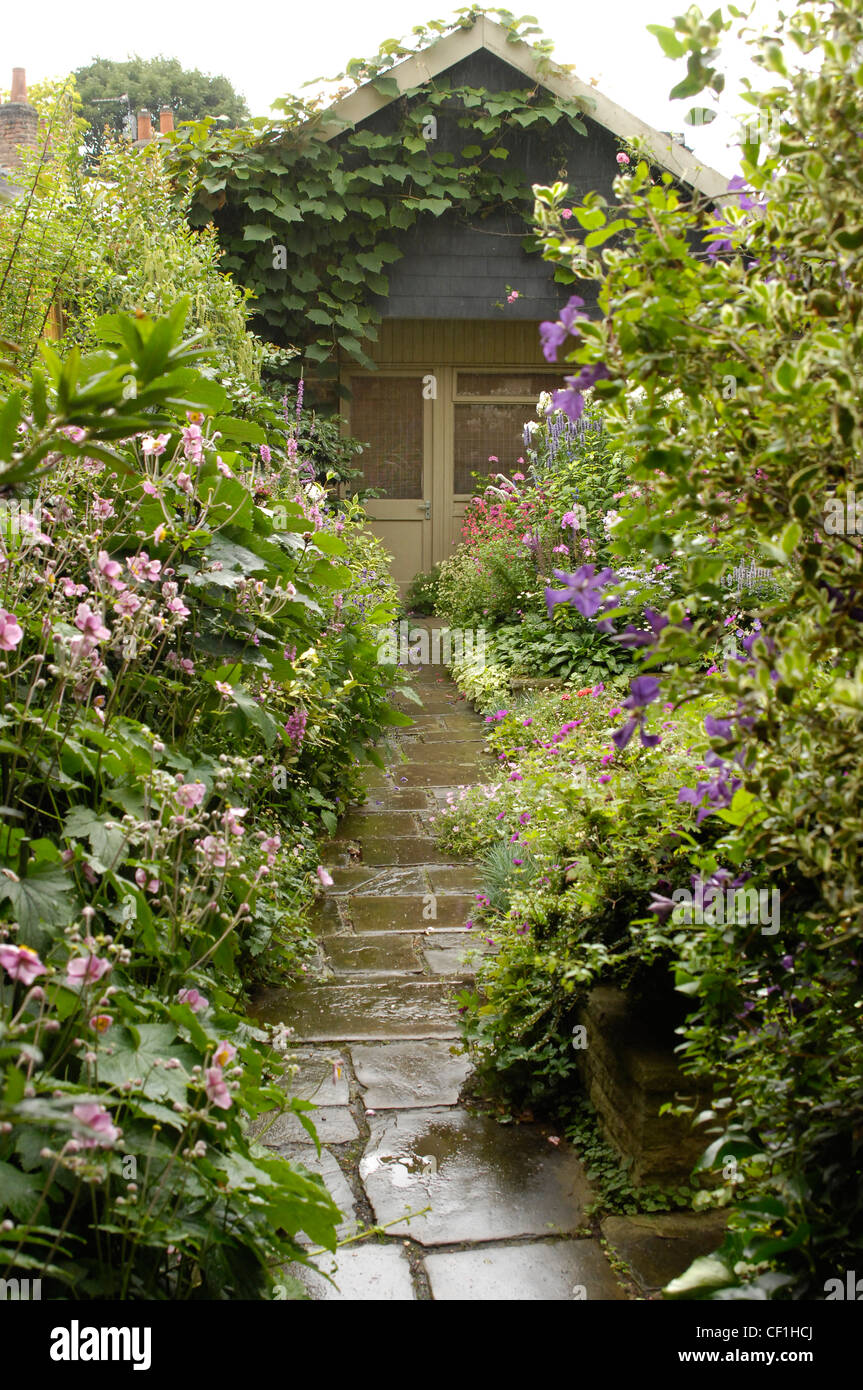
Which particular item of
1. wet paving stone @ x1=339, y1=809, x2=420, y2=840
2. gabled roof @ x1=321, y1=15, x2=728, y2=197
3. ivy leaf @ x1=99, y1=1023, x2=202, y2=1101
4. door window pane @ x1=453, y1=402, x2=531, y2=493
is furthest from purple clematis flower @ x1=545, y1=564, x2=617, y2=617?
door window pane @ x1=453, y1=402, x2=531, y2=493

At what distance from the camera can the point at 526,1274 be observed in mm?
1908

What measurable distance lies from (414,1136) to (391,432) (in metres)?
8.44

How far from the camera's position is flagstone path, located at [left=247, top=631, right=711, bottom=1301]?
191 cm

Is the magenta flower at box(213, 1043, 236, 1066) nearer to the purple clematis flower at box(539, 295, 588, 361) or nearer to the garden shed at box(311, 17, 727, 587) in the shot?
the purple clematis flower at box(539, 295, 588, 361)

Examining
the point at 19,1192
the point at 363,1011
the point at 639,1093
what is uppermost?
the point at 19,1192

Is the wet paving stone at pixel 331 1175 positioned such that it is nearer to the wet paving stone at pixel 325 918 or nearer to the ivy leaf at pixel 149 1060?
the ivy leaf at pixel 149 1060

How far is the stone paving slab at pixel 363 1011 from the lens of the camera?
2822 mm

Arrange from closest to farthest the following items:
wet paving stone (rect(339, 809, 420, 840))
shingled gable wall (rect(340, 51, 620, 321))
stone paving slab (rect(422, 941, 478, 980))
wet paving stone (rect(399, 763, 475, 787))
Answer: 1. stone paving slab (rect(422, 941, 478, 980))
2. wet paving stone (rect(339, 809, 420, 840))
3. wet paving stone (rect(399, 763, 475, 787))
4. shingled gable wall (rect(340, 51, 620, 321))

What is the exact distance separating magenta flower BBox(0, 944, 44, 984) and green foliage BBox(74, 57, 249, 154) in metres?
36.4

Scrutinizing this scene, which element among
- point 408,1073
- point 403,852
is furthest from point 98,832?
point 403,852

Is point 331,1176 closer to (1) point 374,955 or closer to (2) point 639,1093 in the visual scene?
(2) point 639,1093

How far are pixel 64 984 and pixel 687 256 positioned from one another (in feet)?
3.99

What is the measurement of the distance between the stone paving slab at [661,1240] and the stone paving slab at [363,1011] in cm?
88

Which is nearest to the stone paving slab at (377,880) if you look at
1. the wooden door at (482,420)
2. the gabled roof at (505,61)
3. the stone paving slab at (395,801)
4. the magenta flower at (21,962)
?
the stone paving slab at (395,801)
